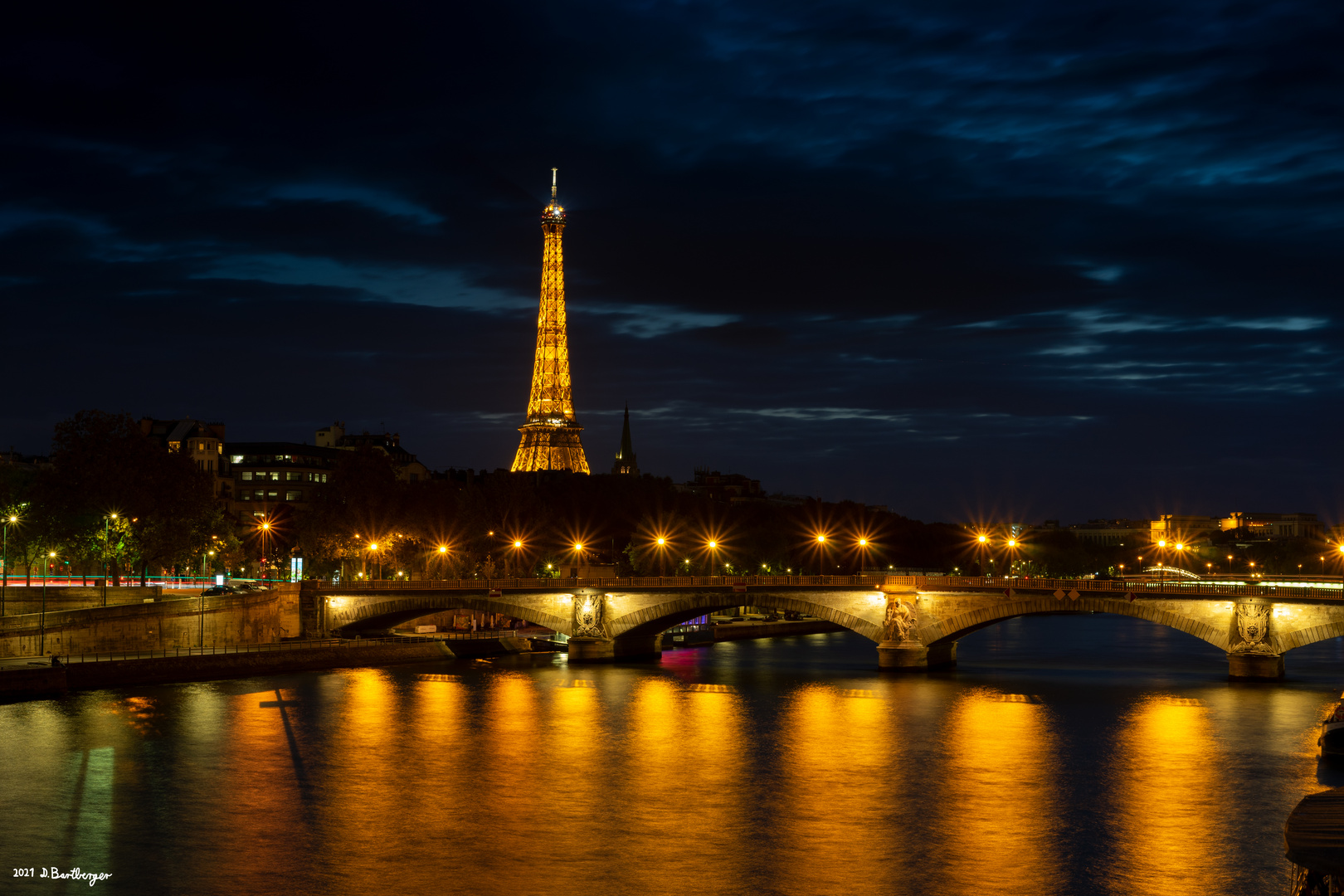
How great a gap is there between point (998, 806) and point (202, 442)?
355 ft

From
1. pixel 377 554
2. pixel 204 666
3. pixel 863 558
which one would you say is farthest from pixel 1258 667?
pixel 863 558

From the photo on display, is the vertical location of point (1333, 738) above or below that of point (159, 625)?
below

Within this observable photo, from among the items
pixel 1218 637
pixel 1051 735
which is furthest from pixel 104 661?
pixel 1218 637

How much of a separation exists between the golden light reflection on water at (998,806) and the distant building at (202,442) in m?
93.0

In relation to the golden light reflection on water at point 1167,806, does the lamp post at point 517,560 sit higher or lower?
higher

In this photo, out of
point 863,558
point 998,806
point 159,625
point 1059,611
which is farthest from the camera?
point 863,558

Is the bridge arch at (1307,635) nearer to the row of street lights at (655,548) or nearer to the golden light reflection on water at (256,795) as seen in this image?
the row of street lights at (655,548)

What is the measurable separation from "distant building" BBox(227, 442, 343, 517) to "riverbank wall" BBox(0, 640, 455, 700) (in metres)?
61.9

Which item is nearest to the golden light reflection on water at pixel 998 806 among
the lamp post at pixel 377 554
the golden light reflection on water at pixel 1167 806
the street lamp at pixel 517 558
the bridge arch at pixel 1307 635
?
the golden light reflection on water at pixel 1167 806

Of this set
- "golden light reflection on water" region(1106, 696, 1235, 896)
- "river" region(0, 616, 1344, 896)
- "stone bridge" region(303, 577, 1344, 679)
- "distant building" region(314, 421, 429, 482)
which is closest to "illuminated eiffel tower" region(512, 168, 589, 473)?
"distant building" region(314, 421, 429, 482)

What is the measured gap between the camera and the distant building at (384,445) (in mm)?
142625

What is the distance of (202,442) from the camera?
131000 millimetres

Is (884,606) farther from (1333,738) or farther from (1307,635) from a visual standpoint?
(1333,738)

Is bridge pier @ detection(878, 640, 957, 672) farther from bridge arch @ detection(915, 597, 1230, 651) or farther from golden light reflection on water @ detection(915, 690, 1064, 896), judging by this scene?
golden light reflection on water @ detection(915, 690, 1064, 896)
